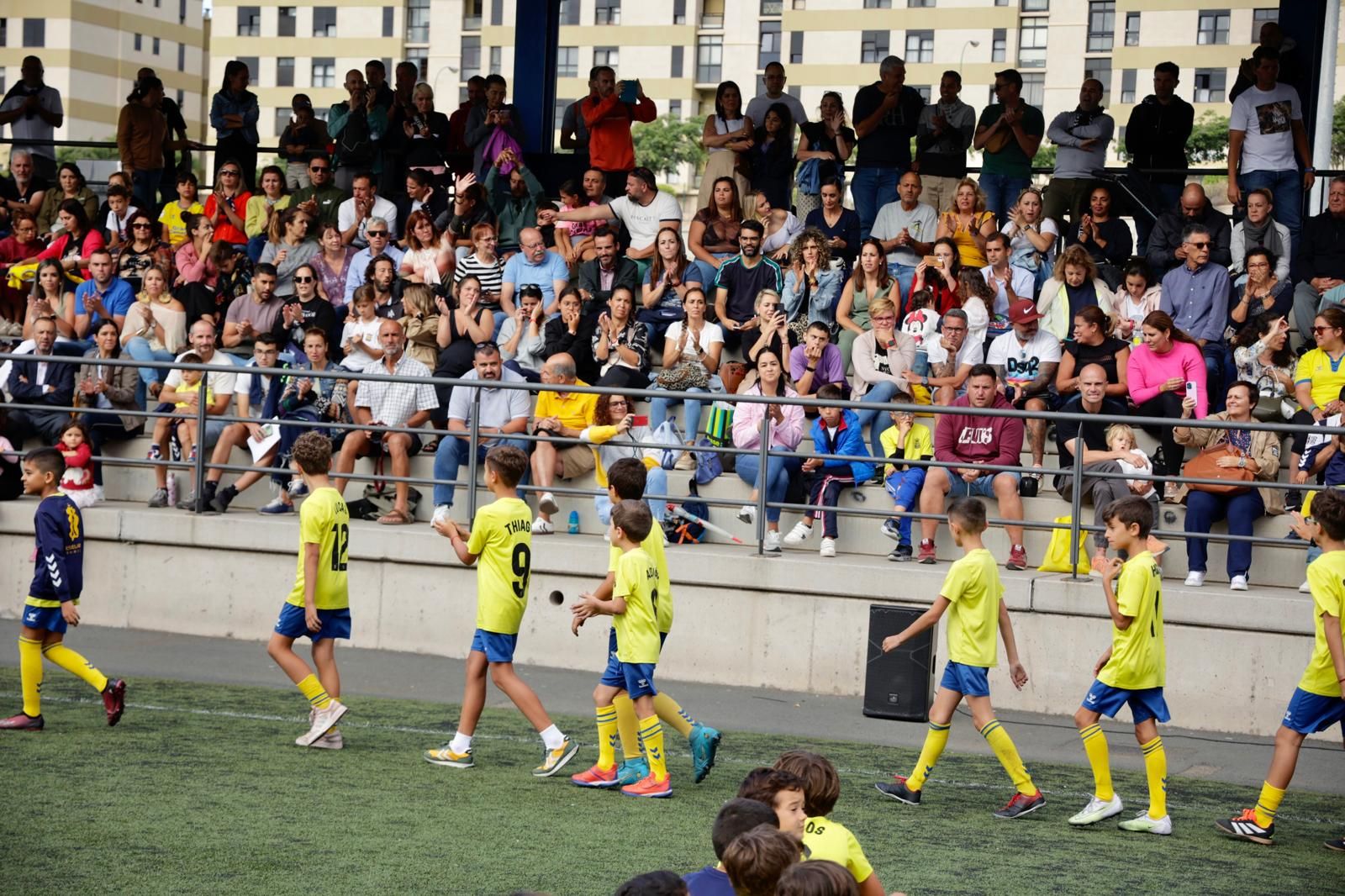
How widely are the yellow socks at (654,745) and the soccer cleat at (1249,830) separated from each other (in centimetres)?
274

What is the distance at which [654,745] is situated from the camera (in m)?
8.34

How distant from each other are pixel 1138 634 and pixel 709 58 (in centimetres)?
8676

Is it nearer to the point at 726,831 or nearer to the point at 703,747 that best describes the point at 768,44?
the point at 703,747

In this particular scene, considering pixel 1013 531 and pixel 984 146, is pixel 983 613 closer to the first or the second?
pixel 1013 531

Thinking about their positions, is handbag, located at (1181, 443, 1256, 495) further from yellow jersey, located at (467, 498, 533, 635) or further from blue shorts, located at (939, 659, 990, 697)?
yellow jersey, located at (467, 498, 533, 635)

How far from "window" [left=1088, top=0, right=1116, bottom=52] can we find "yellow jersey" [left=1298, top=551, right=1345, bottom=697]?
81184 millimetres

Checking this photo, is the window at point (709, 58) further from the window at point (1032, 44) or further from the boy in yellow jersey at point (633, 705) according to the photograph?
the boy in yellow jersey at point (633, 705)

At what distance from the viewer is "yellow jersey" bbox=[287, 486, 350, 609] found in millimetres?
9023

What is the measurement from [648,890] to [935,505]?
332 inches

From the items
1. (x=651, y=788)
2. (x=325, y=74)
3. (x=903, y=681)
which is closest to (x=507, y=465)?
(x=651, y=788)

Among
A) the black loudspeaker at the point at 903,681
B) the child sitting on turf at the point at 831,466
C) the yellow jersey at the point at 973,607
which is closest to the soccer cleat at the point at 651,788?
the yellow jersey at the point at 973,607

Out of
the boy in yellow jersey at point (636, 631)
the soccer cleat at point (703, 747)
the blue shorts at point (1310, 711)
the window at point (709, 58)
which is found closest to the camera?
the blue shorts at point (1310, 711)

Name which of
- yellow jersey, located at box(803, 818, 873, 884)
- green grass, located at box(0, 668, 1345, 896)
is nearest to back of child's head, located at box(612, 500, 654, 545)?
green grass, located at box(0, 668, 1345, 896)

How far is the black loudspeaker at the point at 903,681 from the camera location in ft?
33.5
